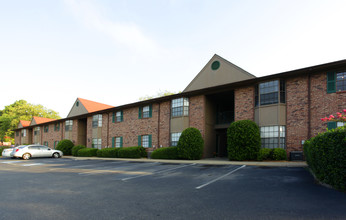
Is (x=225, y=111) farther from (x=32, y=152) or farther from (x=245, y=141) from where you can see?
(x=32, y=152)

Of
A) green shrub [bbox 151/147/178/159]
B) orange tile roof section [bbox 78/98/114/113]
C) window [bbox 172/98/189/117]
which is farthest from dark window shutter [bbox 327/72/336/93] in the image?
orange tile roof section [bbox 78/98/114/113]

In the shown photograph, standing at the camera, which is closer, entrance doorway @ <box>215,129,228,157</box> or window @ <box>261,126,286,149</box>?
window @ <box>261,126,286,149</box>

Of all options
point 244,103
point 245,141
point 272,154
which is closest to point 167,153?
point 245,141

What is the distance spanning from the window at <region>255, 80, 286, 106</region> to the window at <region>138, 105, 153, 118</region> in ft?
36.4

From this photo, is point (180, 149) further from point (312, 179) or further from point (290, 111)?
point (312, 179)

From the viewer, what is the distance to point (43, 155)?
24000 millimetres

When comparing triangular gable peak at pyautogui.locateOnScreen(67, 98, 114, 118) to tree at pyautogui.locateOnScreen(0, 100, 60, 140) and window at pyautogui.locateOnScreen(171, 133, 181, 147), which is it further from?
tree at pyautogui.locateOnScreen(0, 100, 60, 140)

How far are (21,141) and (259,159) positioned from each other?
51.1 meters

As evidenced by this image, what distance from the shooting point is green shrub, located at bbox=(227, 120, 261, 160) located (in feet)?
49.8

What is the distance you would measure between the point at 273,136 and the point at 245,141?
2.07 metres

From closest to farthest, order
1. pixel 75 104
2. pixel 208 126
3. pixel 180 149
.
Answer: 1. pixel 180 149
2. pixel 208 126
3. pixel 75 104

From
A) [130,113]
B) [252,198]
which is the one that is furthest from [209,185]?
[130,113]

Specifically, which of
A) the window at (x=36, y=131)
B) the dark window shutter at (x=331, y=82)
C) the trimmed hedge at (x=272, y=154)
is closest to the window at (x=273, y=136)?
the trimmed hedge at (x=272, y=154)

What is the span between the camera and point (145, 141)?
23.3 m
